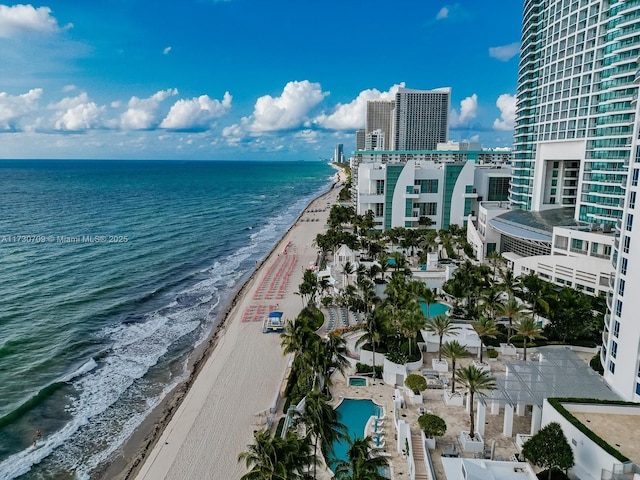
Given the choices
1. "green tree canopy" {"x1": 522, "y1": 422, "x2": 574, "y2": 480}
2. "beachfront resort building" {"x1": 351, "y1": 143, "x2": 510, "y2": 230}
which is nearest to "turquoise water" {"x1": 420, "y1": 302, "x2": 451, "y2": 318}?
"green tree canopy" {"x1": 522, "y1": 422, "x2": 574, "y2": 480}

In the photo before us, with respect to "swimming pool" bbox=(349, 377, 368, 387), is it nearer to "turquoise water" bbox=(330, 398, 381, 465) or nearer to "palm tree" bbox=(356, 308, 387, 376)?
"palm tree" bbox=(356, 308, 387, 376)

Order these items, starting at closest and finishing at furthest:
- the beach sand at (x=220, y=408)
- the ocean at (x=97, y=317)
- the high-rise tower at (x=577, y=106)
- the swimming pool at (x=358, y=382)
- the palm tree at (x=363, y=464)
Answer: the palm tree at (x=363, y=464), the beach sand at (x=220, y=408), the ocean at (x=97, y=317), the swimming pool at (x=358, y=382), the high-rise tower at (x=577, y=106)

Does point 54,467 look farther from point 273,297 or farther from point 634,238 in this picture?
point 634,238

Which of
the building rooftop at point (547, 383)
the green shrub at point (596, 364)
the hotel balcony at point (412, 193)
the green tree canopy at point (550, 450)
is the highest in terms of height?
the hotel balcony at point (412, 193)

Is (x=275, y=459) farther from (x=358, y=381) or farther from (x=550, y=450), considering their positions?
(x=358, y=381)

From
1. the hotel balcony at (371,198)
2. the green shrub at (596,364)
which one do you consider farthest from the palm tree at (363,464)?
the hotel balcony at (371,198)

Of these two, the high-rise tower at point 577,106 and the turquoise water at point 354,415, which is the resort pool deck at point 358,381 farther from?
the high-rise tower at point 577,106

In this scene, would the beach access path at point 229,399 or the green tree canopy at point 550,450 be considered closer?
the green tree canopy at point 550,450
